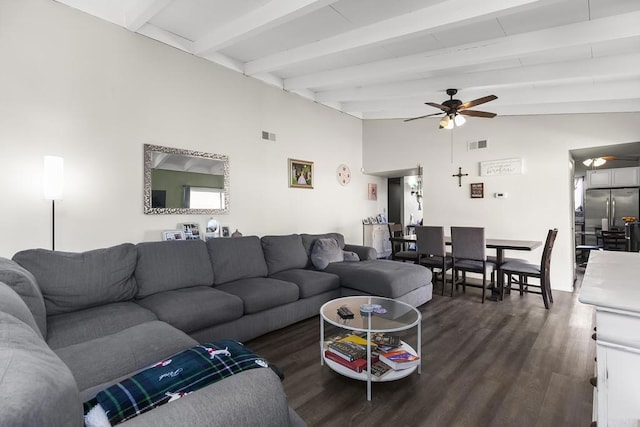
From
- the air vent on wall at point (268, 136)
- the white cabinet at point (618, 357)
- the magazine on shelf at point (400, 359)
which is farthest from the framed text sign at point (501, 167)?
the white cabinet at point (618, 357)

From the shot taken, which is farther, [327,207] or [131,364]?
[327,207]

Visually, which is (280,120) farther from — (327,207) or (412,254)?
(412,254)

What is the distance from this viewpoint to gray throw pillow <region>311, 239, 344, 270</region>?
13.3ft

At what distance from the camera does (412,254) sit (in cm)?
501

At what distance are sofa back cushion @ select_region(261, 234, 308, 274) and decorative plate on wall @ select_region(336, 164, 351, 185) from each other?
2146 mm

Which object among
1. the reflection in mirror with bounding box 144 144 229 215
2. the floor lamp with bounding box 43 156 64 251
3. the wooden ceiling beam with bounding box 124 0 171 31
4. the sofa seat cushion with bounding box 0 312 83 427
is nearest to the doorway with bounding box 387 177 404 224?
the reflection in mirror with bounding box 144 144 229 215

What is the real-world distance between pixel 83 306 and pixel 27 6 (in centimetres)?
256

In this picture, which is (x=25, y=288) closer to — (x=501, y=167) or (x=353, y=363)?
(x=353, y=363)

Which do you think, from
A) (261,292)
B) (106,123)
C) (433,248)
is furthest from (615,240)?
(106,123)

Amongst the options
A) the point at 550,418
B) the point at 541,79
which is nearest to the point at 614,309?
the point at 550,418

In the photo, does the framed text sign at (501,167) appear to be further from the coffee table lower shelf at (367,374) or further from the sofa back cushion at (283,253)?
the coffee table lower shelf at (367,374)

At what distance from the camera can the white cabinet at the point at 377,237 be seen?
21.4 feet

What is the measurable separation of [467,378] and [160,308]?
2.28 metres

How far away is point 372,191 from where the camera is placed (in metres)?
6.86
